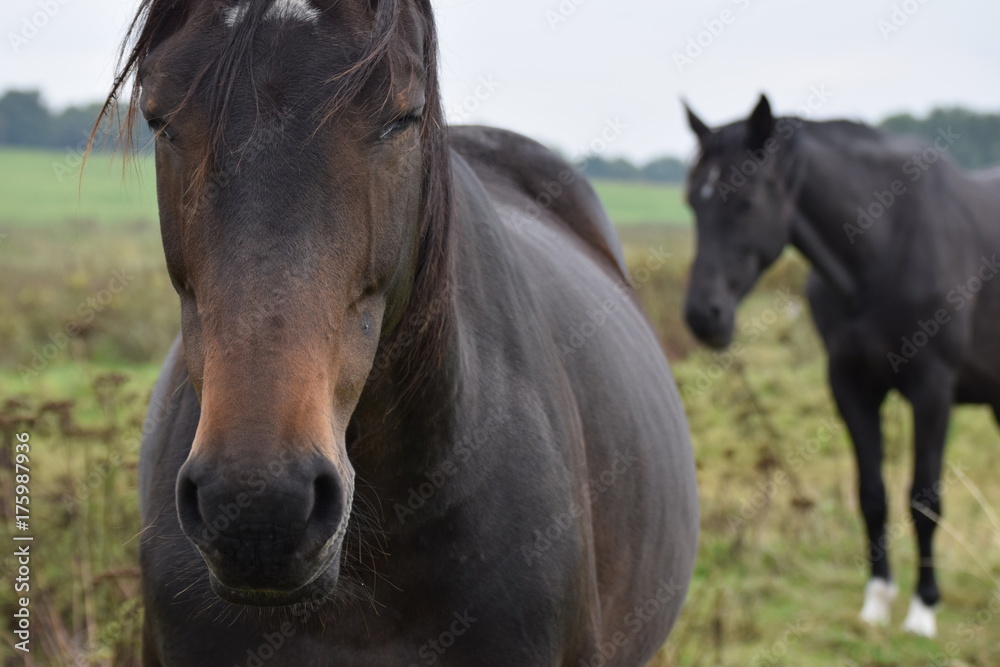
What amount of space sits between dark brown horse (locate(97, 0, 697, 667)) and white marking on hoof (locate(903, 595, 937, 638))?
351 centimetres

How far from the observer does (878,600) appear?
5.64 metres

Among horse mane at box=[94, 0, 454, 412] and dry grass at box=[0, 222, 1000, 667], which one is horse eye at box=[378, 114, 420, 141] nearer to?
horse mane at box=[94, 0, 454, 412]

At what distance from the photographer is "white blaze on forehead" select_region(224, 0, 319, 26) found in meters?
1.47

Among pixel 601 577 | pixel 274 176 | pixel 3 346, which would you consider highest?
pixel 274 176

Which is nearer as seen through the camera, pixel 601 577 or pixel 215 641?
pixel 215 641

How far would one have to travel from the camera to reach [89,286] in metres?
11.1

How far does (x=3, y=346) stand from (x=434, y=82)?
9.74 m

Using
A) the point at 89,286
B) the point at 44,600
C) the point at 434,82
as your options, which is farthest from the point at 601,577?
the point at 89,286

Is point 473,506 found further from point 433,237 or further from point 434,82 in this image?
point 434,82
